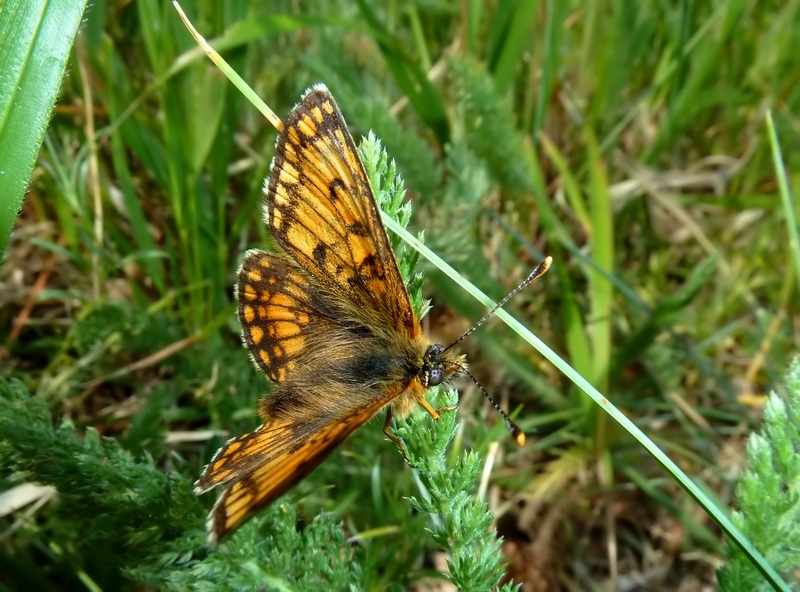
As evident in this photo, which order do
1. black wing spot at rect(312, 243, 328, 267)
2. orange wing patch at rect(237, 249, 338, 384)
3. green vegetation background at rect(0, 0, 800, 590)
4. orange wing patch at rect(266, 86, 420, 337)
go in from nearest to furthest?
orange wing patch at rect(266, 86, 420, 337), black wing spot at rect(312, 243, 328, 267), orange wing patch at rect(237, 249, 338, 384), green vegetation background at rect(0, 0, 800, 590)

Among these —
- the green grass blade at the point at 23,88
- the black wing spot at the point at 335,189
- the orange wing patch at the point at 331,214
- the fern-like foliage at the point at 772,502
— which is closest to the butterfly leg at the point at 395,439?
the orange wing patch at the point at 331,214

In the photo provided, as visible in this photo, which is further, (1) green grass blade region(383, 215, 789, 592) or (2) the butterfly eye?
(2) the butterfly eye

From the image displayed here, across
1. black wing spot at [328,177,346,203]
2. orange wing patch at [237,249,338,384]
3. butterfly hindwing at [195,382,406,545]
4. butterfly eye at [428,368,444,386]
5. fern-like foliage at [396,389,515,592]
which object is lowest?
fern-like foliage at [396,389,515,592]

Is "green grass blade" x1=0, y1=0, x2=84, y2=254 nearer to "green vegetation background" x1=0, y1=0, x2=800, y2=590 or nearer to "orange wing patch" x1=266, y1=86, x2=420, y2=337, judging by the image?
"orange wing patch" x1=266, y1=86, x2=420, y2=337

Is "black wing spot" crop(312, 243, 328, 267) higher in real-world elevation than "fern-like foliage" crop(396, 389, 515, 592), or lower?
higher

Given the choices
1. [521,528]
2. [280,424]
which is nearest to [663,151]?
[521,528]

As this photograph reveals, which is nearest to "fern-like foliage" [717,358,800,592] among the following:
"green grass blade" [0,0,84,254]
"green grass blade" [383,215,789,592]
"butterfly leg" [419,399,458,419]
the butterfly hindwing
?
"green grass blade" [383,215,789,592]

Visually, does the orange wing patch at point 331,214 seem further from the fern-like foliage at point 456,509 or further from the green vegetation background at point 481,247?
the green vegetation background at point 481,247

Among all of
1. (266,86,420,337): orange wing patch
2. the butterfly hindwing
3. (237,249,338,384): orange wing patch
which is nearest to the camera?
the butterfly hindwing

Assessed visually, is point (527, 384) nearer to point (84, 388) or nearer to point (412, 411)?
point (412, 411)
